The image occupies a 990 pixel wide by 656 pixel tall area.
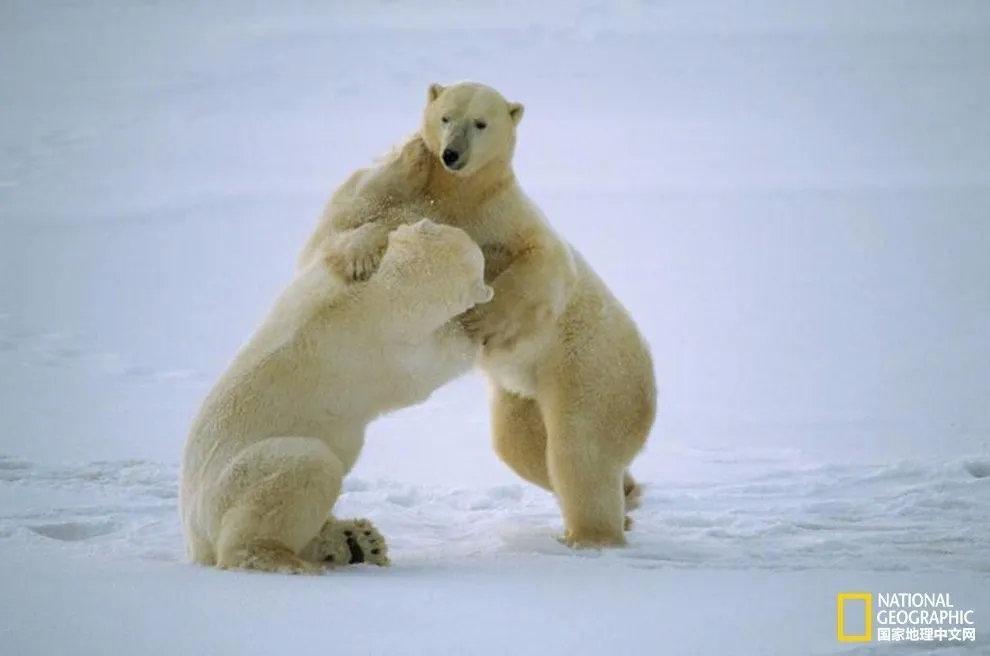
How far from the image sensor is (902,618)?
3.97m

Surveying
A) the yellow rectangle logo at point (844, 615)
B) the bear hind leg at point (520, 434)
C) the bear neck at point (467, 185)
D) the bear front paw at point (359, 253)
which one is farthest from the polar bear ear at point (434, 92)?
the yellow rectangle logo at point (844, 615)

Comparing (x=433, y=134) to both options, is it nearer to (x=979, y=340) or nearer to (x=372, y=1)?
(x=979, y=340)

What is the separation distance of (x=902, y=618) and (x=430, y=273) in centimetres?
167

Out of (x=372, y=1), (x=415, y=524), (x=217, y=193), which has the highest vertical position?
(x=372, y=1)

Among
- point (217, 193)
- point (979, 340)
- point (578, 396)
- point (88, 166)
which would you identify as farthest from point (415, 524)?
point (88, 166)

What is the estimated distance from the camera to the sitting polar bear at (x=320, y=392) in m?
4.32

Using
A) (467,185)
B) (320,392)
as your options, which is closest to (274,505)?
(320,392)

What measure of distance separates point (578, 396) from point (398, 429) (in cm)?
284

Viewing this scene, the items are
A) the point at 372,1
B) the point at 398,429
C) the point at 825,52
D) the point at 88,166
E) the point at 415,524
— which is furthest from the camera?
the point at 372,1

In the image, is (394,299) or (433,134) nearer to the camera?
(394,299)

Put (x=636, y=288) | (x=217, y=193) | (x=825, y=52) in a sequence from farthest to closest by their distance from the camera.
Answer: (x=825, y=52), (x=217, y=193), (x=636, y=288)

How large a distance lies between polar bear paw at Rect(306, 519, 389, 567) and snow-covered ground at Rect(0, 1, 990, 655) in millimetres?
116

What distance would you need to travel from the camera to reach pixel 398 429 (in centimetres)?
796

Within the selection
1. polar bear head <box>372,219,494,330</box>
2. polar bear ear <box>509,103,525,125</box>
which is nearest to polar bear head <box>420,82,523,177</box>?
polar bear ear <box>509,103,525,125</box>
